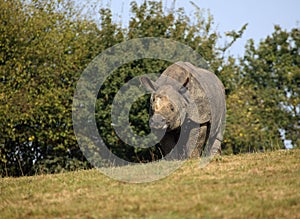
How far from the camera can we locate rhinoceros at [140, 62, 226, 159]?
45.7 ft

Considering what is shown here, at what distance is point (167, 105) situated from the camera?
13.9 m

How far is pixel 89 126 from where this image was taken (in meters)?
25.3

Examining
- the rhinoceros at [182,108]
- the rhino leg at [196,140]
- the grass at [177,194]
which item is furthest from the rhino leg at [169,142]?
the grass at [177,194]

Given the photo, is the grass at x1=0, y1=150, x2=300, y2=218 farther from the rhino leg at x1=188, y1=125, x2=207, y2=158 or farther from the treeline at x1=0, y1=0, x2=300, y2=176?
the treeline at x1=0, y1=0, x2=300, y2=176

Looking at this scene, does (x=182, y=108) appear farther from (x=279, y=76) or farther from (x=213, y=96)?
(x=279, y=76)

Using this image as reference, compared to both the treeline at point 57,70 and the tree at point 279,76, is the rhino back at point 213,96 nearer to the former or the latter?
the treeline at point 57,70

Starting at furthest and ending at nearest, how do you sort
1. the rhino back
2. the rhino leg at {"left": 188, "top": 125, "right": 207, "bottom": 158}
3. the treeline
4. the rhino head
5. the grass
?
the treeline
the rhino back
the rhino leg at {"left": 188, "top": 125, "right": 207, "bottom": 158}
the rhino head
the grass

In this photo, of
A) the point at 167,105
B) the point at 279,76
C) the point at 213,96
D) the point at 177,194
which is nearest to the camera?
the point at 177,194

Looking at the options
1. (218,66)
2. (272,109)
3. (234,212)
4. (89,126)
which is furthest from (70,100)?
(272,109)

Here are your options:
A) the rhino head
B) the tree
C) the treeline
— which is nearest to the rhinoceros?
the rhino head

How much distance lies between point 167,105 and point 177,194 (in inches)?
164

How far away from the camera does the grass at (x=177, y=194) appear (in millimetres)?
8969

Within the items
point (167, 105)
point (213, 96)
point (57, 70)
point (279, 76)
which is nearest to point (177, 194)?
point (167, 105)

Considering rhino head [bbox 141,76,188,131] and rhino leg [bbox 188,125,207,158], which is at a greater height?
rhino head [bbox 141,76,188,131]
